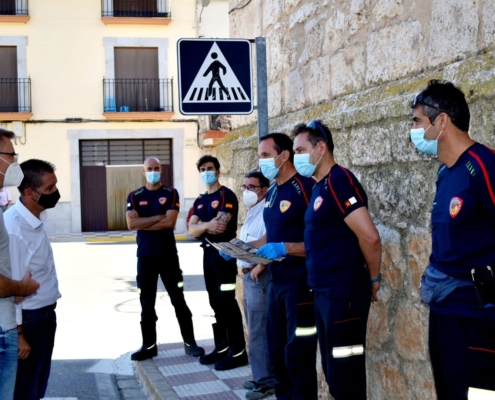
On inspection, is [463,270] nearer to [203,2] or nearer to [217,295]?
[217,295]

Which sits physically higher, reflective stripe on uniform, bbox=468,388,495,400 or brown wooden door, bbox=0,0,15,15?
brown wooden door, bbox=0,0,15,15

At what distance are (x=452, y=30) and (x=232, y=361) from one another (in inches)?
143

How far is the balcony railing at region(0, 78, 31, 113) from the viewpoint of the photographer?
2400 cm

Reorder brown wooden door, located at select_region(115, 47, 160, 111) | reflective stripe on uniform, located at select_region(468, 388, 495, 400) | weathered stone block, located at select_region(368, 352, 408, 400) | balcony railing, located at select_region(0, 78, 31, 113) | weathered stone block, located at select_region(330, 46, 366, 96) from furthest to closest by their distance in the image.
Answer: brown wooden door, located at select_region(115, 47, 160, 111)
balcony railing, located at select_region(0, 78, 31, 113)
weathered stone block, located at select_region(330, 46, 366, 96)
weathered stone block, located at select_region(368, 352, 408, 400)
reflective stripe on uniform, located at select_region(468, 388, 495, 400)

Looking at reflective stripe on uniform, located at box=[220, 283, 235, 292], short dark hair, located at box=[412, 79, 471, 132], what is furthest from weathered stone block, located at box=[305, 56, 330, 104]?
short dark hair, located at box=[412, 79, 471, 132]

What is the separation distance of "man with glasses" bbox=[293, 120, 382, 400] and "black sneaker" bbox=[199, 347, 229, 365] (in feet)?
8.69

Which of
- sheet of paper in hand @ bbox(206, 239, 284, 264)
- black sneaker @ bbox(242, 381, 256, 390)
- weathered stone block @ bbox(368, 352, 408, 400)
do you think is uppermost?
sheet of paper in hand @ bbox(206, 239, 284, 264)

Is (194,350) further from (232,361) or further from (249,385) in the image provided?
(249,385)

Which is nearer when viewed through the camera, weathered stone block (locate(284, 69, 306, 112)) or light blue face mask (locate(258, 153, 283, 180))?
light blue face mask (locate(258, 153, 283, 180))

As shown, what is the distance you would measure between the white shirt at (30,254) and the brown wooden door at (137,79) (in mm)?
20830

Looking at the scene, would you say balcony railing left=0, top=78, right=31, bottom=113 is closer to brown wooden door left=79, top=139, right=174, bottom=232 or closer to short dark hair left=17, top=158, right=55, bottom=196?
brown wooden door left=79, top=139, right=174, bottom=232

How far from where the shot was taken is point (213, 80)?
5.11 meters

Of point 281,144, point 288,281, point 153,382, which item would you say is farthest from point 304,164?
point 153,382

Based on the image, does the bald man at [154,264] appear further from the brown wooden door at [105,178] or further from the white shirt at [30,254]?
the brown wooden door at [105,178]
